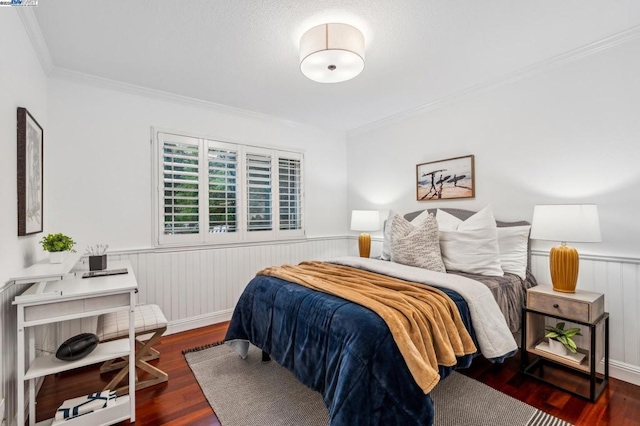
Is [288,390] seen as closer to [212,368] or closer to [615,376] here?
[212,368]

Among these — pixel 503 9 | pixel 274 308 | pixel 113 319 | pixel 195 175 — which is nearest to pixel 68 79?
pixel 195 175

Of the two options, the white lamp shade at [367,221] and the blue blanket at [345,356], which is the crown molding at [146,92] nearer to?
the white lamp shade at [367,221]

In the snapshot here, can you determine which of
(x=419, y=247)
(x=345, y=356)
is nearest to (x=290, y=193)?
(x=419, y=247)

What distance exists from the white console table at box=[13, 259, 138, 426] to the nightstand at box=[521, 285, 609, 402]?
2811 millimetres

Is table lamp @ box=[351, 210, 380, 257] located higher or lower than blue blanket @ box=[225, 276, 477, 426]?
higher

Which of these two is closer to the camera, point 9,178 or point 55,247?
point 9,178

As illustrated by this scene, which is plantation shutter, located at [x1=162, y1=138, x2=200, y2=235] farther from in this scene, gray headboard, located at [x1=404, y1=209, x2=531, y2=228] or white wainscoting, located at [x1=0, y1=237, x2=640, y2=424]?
gray headboard, located at [x1=404, y1=209, x2=531, y2=228]

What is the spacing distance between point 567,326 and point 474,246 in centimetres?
Answer: 94

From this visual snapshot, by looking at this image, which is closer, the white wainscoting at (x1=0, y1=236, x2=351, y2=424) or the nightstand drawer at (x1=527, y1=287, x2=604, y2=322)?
the nightstand drawer at (x1=527, y1=287, x2=604, y2=322)

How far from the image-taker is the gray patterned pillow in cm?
273

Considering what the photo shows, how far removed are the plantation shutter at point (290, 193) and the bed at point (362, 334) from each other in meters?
1.40

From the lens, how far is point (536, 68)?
2.71m

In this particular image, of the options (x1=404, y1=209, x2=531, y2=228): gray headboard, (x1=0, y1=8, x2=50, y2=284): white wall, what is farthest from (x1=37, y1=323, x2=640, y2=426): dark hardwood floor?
(x1=404, y1=209, x2=531, y2=228): gray headboard

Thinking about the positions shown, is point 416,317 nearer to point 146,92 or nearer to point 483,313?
point 483,313
